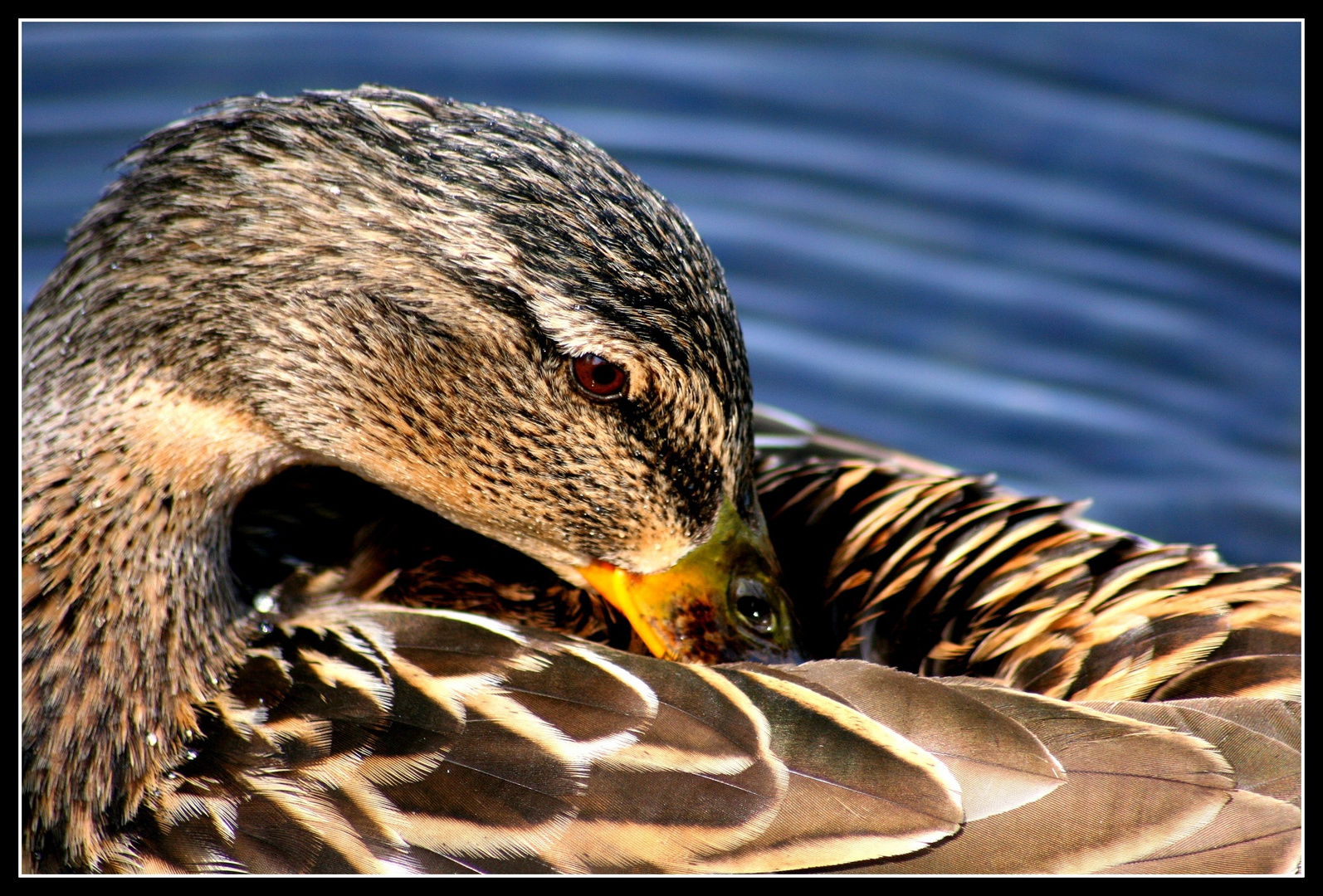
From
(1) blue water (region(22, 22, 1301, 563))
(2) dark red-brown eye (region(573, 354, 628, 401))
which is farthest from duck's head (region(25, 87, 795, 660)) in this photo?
(1) blue water (region(22, 22, 1301, 563))

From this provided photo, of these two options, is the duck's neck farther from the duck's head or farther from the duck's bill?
the duck's bill

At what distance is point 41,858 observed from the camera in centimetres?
258

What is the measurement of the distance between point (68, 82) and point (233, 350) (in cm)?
353

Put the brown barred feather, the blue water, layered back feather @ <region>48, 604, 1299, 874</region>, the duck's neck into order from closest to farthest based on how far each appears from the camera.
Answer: layered back feather @ <region>48, 604, 1299, 874</region> < the duck's neck < the brown barred feather < the blue water

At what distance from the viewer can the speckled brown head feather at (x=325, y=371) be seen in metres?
2.58

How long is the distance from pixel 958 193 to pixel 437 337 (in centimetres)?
352

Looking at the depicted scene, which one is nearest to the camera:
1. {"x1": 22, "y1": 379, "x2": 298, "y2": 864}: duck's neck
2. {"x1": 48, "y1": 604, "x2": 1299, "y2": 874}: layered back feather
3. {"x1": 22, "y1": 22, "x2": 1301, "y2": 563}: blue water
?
{"x1": 48, "y1": 604, "x2": 1299, "y2": 874}: layered back feather

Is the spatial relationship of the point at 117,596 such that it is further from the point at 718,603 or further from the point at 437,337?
the point at 718,603

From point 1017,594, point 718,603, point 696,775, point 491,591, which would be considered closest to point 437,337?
point 491,591

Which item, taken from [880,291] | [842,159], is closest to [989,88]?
[842,159]

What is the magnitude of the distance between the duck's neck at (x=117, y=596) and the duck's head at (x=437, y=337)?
0.5 inches

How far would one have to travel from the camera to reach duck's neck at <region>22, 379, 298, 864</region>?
101 inches

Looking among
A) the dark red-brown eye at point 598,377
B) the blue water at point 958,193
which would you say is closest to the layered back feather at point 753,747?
the dark red-brown eye at point 598,377

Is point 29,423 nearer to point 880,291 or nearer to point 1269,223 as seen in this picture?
point 880,291
